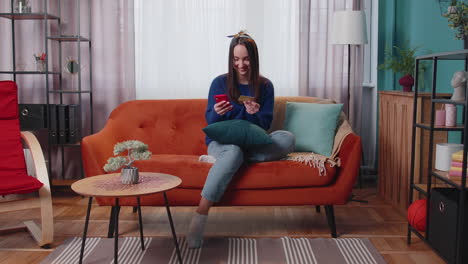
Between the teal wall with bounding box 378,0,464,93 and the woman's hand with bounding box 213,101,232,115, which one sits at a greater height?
the teal wall with bounding box 378,0,464,93

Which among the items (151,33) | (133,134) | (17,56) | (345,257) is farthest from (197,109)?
(17,56)

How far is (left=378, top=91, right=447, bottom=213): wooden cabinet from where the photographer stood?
9.74 feet

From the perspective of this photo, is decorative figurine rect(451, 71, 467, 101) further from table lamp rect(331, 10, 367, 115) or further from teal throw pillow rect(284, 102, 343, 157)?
table lamp rect(331, 10, 367, 115)

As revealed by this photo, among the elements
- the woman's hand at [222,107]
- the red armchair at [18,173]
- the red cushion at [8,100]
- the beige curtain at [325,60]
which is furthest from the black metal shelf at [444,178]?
the red cushion at [8,100]

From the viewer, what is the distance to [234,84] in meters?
2.90

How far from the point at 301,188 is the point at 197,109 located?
100 cm

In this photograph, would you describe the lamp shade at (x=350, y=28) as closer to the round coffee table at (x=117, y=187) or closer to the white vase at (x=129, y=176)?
the round coffee table at (x=117, y=187)

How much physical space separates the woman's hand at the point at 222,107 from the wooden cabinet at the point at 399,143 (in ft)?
3.94

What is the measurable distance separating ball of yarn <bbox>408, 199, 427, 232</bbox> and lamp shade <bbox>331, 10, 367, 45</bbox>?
1.54 m

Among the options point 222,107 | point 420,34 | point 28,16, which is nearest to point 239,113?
point 222,107

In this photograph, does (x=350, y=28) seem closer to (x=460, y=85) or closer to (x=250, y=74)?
(x=250, y=74)

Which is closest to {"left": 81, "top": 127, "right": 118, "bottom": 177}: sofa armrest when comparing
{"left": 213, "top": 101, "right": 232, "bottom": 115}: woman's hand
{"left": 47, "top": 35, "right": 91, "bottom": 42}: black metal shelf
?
{"left": 213, "top": 101, "right": 232, "bottom": 115}: woman's hand

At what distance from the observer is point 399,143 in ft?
10.7

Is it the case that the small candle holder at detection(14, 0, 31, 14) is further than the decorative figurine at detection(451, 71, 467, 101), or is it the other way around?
the small candle holder at detection(14, 0, 31, 14)
